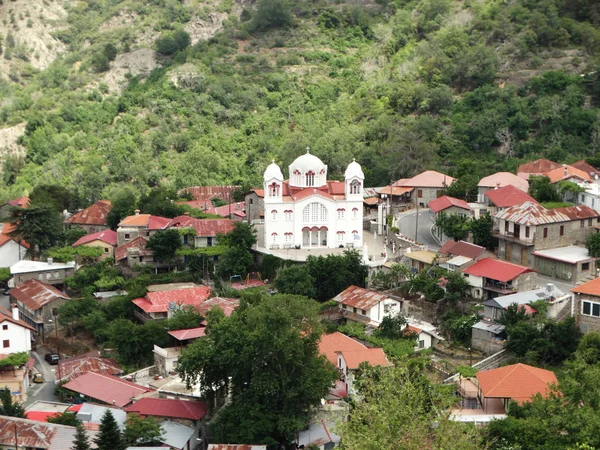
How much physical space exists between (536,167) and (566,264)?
1524 cm

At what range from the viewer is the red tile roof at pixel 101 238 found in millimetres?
52938

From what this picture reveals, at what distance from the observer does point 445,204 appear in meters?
50.2

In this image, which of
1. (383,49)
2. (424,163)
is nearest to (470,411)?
(424,163)

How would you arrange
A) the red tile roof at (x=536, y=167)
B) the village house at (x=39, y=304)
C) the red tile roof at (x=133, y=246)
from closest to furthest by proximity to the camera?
the village house at (x=39, y=304), the red tile roof at (x=133, y=246), the red tile roof at (x=536, y=167)

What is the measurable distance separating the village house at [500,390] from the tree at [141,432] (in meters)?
10.2

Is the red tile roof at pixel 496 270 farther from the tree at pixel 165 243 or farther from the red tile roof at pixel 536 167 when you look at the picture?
the tree at pixel 165 243

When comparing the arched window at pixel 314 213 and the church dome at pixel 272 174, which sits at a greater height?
the church dome at pixel 272 174

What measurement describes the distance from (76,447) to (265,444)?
20.4 ft

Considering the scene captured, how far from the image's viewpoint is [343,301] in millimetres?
42781

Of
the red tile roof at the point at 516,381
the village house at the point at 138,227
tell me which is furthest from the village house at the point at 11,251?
the red tile roof at the point at 516,381

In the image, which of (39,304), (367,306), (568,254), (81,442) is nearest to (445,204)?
(568,254)

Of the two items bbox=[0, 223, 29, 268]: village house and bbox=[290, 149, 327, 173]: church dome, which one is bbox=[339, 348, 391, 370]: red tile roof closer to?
bbox=[290, 149, 327, 173]: church dome

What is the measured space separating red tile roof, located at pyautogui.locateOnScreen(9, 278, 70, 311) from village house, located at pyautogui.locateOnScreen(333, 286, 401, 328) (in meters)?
14.5

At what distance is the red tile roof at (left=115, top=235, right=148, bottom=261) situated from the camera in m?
50.0
